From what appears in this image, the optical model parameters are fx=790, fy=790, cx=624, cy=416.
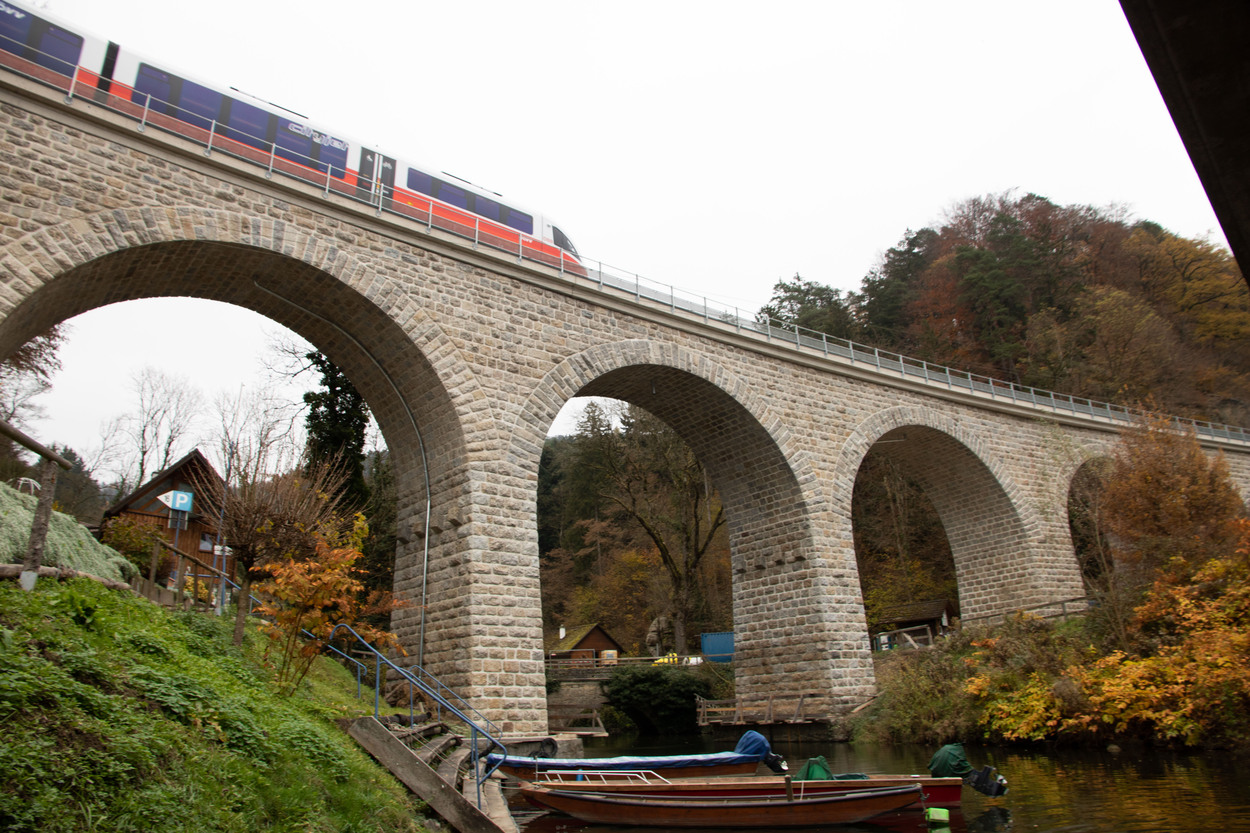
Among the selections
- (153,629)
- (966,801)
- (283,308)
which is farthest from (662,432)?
(153,629)

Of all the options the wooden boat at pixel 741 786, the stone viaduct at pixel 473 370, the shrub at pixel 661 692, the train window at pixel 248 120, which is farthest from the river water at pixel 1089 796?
the train window at pixel 248 120

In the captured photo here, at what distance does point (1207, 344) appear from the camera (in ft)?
119

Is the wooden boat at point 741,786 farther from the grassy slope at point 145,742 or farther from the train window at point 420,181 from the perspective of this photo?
the train window at point 420,181

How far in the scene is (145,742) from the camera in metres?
3.91

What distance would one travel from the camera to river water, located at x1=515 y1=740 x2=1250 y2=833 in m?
7.19

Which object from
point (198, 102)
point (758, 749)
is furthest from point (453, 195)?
point (758, 749)

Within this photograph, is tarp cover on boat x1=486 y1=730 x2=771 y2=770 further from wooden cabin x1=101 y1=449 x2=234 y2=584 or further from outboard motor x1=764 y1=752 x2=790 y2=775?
wooden cabin x1=101 y1=449 x2=234 y2=584

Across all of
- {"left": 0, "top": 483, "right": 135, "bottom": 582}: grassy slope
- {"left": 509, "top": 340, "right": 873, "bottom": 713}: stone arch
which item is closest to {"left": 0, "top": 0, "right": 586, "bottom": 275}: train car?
{"left": 509, "top": 340, "right": 873, "bottom": 713}: stone arch

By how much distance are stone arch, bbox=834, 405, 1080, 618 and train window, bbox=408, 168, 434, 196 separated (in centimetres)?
1203

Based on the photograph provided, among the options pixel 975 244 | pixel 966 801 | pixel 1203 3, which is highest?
pixel 975 244

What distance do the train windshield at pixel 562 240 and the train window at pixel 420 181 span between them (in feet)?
9.73

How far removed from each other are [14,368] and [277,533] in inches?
464

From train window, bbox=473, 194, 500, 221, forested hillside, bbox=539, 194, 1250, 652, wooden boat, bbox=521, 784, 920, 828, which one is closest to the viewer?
wooden boat, bbox=521, 784, 920, 828

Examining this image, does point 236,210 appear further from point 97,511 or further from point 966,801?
point 97,511
